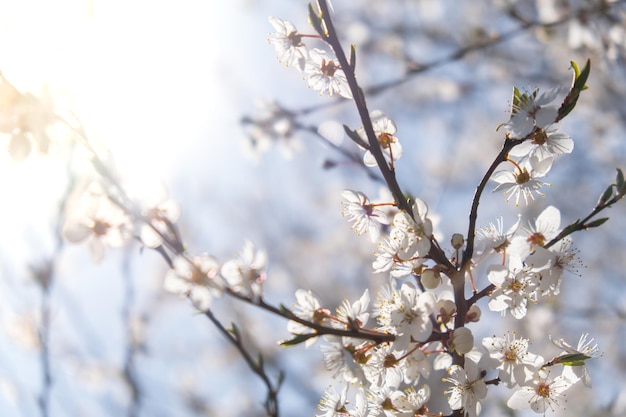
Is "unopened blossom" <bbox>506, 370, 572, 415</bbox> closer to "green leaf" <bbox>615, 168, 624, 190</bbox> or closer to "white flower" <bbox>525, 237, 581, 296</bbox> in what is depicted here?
"white flower" <bbox>525, 237, 581, 296</bbox>

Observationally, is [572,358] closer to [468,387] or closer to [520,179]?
[468,387]

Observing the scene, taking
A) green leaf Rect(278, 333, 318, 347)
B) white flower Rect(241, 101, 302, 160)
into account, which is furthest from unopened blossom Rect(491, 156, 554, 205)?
white flower Rect(241, 101, 302, 160)

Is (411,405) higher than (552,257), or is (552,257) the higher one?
(552,257)

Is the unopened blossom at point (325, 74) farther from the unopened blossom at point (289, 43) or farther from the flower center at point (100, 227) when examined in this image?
the flower center at point (100, 227)

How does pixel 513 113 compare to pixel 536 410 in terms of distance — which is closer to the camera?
pixel 513 113

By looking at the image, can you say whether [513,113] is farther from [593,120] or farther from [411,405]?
[593,120]

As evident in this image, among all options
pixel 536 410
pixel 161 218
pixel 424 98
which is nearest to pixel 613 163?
pixel 424 98

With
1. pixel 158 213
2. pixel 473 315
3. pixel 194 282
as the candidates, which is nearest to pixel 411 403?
pixel 473 315
